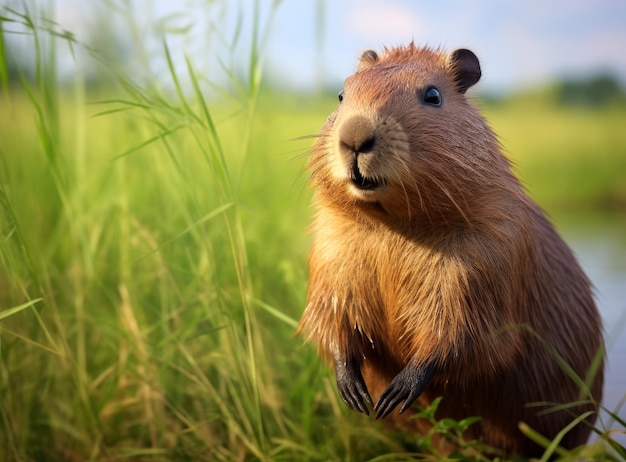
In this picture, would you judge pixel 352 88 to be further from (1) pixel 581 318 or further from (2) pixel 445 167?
(1) pixel 581 318

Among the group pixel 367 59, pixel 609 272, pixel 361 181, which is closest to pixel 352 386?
pixel 361 181

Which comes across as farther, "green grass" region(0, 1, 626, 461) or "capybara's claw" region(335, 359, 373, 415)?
"green grass" region(0, 1, 626, 461)

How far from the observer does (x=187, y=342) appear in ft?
14.2

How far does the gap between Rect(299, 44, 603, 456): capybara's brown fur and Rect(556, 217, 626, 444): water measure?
2.22 ft

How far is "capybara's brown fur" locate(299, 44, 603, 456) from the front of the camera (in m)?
2.71

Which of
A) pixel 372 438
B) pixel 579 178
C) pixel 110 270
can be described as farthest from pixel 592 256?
pixel 110 270

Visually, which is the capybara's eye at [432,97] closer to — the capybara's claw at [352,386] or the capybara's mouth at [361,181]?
the capybara's mouth at [361,181]

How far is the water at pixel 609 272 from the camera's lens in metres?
4.63

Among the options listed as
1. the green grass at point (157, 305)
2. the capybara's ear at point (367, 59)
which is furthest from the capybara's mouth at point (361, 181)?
the capybara's ear at point (367, 59)

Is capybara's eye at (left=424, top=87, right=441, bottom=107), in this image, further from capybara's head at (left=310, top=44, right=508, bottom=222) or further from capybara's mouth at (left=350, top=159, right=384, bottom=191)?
capybara's mouth at (left=350, top=159, right=384, bottom=191)

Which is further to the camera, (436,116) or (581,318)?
(581,318)

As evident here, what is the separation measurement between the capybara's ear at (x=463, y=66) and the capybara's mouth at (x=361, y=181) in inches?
29.0

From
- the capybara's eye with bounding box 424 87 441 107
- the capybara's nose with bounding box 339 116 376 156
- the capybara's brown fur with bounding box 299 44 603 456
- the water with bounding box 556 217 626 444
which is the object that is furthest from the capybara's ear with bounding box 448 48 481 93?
the water with bounding box 556 217 626 444

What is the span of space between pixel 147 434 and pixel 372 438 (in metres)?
1.18
